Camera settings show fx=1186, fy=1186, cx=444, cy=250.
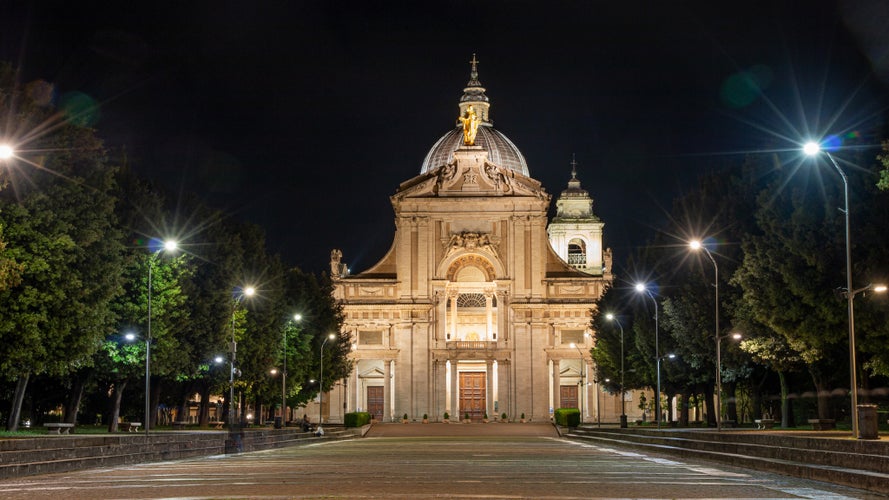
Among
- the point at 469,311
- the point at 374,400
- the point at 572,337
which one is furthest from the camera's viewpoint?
the point at 469,311

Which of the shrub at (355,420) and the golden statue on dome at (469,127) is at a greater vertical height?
the golden statue on dome at (469,127)

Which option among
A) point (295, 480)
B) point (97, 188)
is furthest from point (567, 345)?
point (295, 480)

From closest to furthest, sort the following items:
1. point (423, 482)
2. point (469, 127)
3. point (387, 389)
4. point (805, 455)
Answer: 1. point (423, 482)
2. point (805, 455)
3. point (387, 389)
4. point (469, 127)

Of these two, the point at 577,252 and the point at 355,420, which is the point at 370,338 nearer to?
the point at 355,420

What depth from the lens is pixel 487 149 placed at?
148 metres

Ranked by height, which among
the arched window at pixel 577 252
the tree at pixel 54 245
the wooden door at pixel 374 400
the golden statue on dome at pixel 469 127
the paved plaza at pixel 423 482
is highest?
the golden statue on dome at pixel 469 127

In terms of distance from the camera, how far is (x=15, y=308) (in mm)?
43156

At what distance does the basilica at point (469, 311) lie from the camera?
393ft

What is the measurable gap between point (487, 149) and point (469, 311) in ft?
97.9

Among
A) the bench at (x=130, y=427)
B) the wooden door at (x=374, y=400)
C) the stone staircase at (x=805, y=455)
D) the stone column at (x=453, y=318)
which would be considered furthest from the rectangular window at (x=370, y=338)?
the stone staircase at (x=805, y=455)

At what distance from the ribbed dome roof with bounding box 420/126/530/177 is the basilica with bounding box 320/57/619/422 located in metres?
23.9

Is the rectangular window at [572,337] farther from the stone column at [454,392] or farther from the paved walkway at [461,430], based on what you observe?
the paved walkway at [461,430]

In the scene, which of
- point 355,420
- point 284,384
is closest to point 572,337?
point 355,420

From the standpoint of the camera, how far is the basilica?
120 metres
